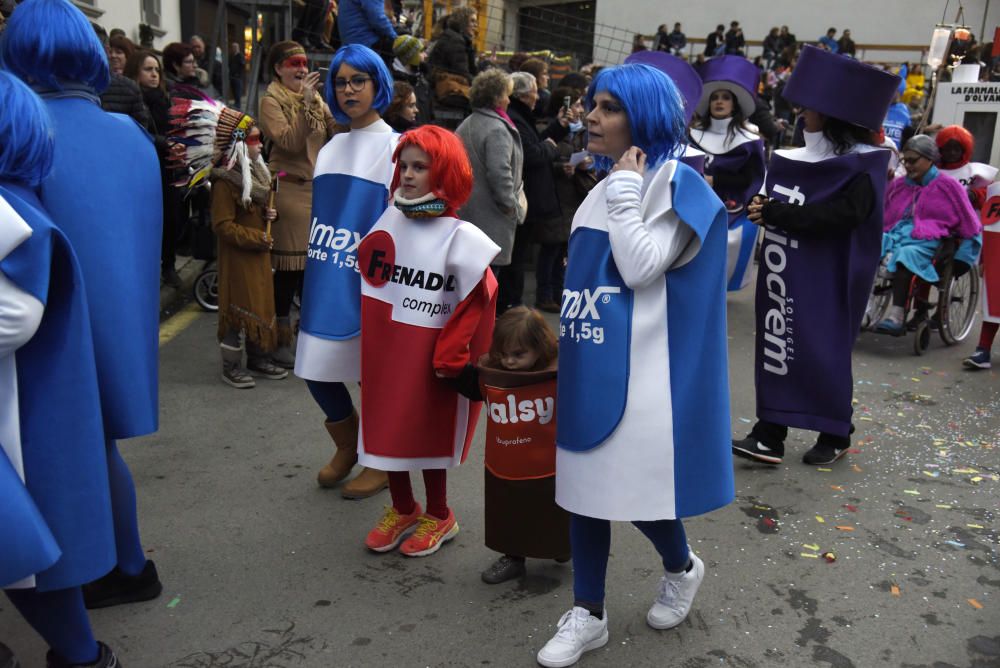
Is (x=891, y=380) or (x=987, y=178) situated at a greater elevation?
(x=987, y=178)

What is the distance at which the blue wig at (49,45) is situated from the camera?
2.51 metres

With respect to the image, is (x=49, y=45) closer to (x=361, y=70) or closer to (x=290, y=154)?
(x=361, y=70)

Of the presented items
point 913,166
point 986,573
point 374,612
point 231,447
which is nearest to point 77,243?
point 374,612

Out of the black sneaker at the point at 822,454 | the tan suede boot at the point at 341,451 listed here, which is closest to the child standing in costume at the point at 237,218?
the tan suede boot at the point at 341,451

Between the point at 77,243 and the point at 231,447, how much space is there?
2.14m

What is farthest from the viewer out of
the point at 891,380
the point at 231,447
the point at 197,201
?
the point at 197,201

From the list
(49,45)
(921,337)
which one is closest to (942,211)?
(921,337)

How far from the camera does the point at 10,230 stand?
198 centimetres

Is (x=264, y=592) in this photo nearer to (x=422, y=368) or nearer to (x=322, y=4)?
(x=422, y=368)

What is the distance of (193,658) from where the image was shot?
2.76m

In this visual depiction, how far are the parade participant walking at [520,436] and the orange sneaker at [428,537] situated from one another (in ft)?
0.97

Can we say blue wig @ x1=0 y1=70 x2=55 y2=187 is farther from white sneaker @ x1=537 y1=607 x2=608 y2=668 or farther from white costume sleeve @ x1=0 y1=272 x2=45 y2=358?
white sneaker @ x1=537 y1=607 x2=608 y2=668

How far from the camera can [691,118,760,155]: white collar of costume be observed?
20.1 ft

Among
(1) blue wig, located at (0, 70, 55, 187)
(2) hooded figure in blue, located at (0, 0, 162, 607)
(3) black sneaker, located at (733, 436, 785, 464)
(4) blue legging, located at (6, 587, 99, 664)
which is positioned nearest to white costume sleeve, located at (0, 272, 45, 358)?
(1) blue wig, located at (0, 70, 55, 187)
